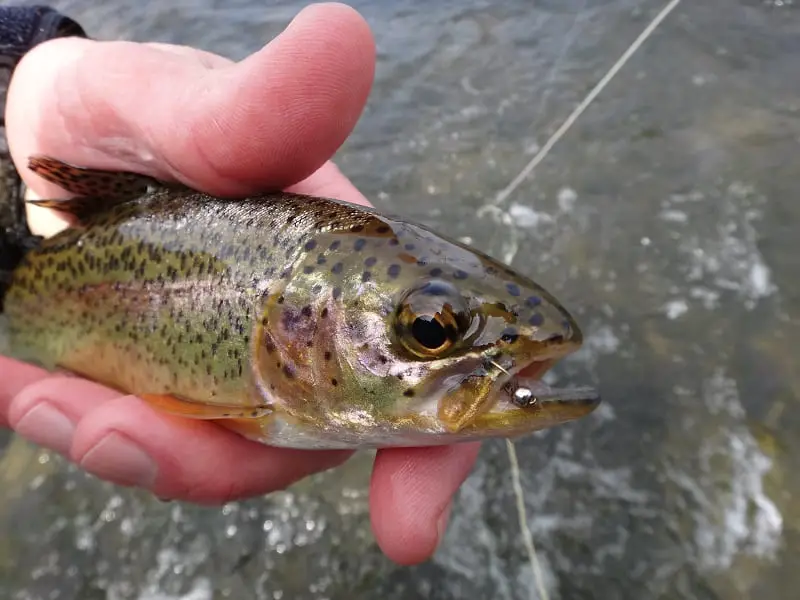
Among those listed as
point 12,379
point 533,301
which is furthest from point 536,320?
point 12,379

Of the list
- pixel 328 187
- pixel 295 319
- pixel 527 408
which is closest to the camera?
pixel 527 408

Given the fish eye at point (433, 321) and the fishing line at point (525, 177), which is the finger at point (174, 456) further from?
the fishing line at point (525, 177)

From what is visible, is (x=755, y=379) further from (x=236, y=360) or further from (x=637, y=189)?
(x=236, y=360)

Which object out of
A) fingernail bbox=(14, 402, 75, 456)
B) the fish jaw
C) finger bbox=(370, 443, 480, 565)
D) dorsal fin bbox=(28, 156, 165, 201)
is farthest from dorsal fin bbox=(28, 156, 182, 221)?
finger bbox=(370, 443, 480, 565)

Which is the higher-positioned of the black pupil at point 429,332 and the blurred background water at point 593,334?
the black pupil at point 429,332

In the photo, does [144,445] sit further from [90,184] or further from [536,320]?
[536,320]

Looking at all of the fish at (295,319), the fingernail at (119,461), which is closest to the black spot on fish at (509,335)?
the fish at (295,319)
